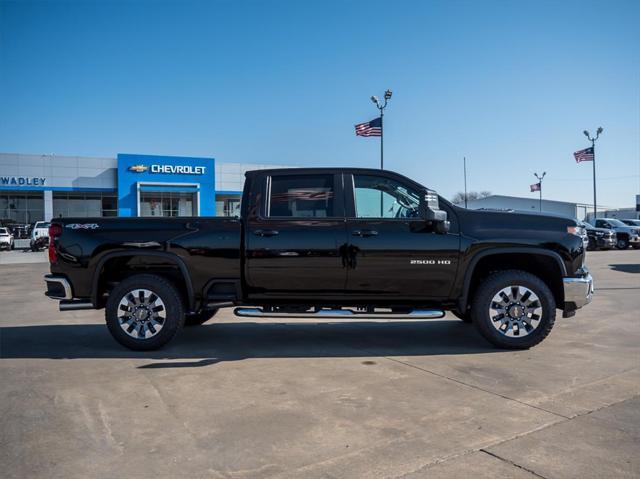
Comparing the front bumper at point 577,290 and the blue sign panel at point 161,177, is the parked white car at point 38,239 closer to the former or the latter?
the blue sign panel at point 161,177

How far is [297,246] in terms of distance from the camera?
5.66 meters

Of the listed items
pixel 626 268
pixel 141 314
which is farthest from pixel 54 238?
pixel 626 268

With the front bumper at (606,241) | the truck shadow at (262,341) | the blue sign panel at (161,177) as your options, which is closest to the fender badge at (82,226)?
the truck shadow at (262,341)

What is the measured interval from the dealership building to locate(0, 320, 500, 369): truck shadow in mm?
36807

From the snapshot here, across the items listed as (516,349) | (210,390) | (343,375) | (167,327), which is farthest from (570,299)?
(167,327)

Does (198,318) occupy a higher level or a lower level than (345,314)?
lower

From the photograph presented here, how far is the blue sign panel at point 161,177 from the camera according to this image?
137 ft

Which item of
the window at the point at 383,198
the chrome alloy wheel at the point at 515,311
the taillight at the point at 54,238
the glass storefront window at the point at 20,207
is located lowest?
the chrome alloy wheel at the point at 515,311

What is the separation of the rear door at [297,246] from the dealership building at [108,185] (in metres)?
38.5

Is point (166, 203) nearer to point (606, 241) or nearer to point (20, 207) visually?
point (20, 207)

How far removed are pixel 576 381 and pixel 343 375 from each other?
80.4 inches

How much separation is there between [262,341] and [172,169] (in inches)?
1524

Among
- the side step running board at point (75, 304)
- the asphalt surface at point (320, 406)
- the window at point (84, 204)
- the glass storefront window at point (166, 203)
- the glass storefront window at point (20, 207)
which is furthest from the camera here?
the window at point (84, 204)

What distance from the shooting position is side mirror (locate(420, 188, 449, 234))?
5.42m
